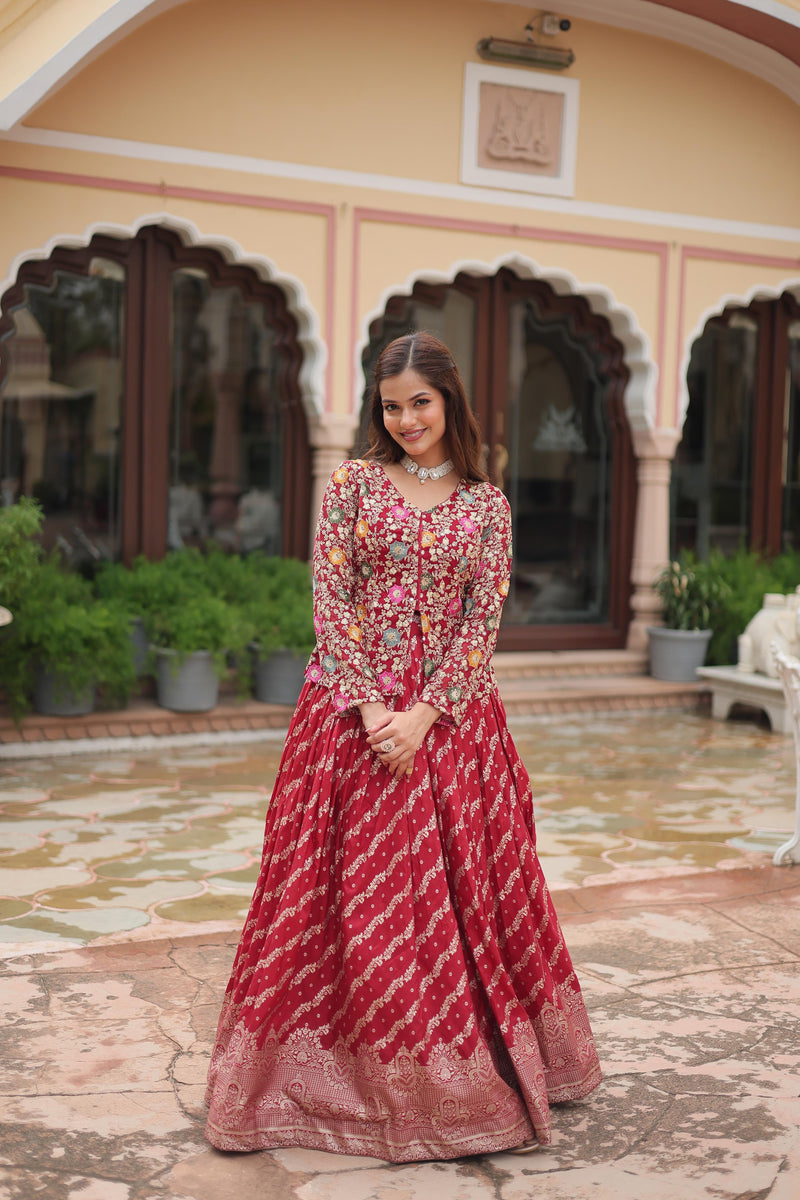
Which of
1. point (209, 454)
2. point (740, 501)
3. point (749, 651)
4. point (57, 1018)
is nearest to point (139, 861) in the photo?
point (57, 1018)

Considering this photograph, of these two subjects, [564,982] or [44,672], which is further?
[44,672]

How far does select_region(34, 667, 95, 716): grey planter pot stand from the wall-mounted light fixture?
430cm

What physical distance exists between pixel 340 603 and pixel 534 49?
602cm

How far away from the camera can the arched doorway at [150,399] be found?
7.20 meters

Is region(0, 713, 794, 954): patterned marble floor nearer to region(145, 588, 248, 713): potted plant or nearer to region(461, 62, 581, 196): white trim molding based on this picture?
region(145, 588, 248, 713): potted plant

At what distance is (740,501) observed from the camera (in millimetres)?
9266

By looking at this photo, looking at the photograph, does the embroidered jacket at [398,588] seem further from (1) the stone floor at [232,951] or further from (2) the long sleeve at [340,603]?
(1) the stone floor at [232,951]

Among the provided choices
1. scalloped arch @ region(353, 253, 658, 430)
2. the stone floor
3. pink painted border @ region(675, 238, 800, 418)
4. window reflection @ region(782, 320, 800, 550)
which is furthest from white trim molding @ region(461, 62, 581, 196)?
the stone floor

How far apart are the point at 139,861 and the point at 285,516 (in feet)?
12.1

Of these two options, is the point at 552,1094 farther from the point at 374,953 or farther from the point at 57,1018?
the point at 57,1018

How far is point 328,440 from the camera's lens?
7.52 m

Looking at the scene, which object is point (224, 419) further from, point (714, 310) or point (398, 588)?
point (398, 588)

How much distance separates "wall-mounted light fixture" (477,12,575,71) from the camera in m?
7.52

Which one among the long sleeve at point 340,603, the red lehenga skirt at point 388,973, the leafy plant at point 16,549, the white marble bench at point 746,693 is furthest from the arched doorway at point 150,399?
the red lehenga skirt at point 388,973
